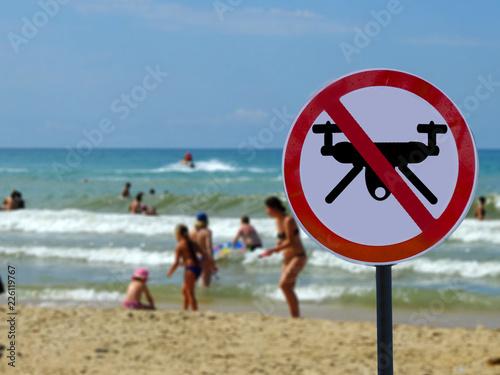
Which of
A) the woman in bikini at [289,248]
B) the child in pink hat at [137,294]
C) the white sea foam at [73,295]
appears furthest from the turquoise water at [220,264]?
the woman in bikini at [289,248]

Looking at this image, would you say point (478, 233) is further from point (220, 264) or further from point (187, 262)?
point (187, 262)

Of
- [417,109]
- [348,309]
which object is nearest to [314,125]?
[417,109]

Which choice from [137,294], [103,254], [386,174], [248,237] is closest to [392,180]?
[386,174]

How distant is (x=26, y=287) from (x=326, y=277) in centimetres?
568

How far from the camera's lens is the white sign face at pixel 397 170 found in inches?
75.4

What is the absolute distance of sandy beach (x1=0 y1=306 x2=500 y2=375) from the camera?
6363 millimetres

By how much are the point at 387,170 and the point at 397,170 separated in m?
0.03

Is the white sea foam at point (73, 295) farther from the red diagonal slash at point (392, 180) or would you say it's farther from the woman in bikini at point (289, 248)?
the red diagonal slash at point (392, 180)

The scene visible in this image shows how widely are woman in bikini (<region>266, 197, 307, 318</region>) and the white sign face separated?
698 cm

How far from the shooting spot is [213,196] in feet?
100

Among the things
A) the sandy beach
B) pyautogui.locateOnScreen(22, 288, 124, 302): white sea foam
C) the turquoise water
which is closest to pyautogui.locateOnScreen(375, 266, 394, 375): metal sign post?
the sandy beach

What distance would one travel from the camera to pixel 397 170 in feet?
6.30

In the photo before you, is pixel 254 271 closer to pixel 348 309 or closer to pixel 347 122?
pixel 348 309

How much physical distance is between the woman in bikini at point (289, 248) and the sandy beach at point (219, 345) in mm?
980
